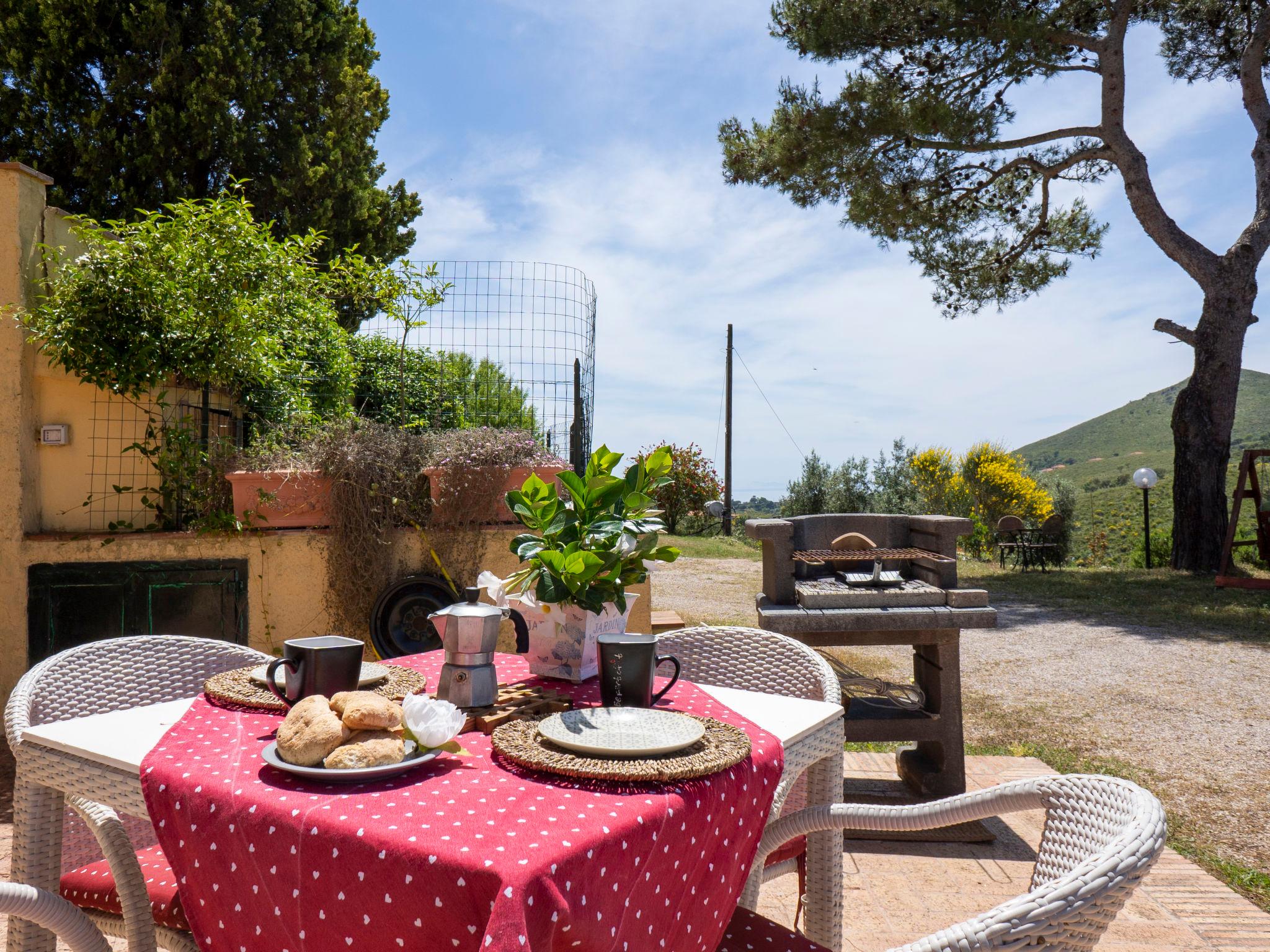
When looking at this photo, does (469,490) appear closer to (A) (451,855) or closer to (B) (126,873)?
(B) (126,873)

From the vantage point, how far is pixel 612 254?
22.3 feet

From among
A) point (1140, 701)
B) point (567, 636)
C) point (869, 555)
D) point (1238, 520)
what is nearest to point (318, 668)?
point (567, 636)

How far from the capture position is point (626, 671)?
1287mm

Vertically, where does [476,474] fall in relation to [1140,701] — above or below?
above

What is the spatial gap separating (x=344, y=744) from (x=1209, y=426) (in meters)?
11.3

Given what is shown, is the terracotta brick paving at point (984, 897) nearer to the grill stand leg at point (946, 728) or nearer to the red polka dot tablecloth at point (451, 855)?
the grill stand leg at point (946, 728)

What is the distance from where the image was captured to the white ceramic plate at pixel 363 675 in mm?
1447

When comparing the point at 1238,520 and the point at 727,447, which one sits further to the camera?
A: the point at 727,447

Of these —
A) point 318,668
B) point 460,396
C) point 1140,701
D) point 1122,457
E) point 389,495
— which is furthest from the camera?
point 1122,457

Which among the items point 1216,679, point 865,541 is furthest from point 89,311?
point 1216,679

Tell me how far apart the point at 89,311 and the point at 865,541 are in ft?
11.9

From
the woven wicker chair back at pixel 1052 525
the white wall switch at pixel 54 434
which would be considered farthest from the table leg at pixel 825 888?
the woven wicker chair back at pixel 1052 525

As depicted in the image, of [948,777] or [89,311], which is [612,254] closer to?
[89,311]

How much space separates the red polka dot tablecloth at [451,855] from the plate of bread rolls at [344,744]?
2cm
